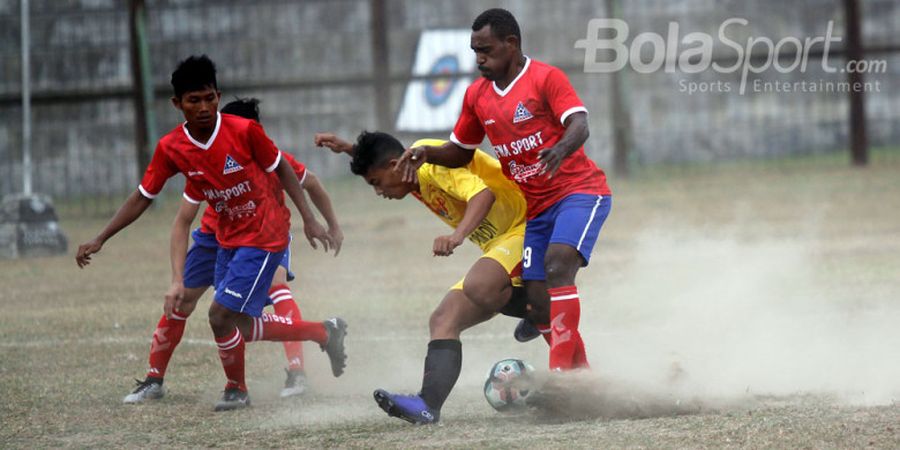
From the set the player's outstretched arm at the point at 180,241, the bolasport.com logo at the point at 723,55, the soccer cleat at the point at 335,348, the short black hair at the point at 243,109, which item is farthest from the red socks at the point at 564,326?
the bolasport.com logo at the point at 723,55

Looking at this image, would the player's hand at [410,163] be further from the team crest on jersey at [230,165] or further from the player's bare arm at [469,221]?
the team crest on jersey at [230,165]

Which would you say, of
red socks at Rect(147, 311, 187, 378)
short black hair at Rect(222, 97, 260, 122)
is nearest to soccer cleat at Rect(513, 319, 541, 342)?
red socks at Rect(147, 311, 187, 378)

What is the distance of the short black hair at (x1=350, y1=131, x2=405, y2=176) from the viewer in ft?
21.5

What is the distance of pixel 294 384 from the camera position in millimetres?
7574

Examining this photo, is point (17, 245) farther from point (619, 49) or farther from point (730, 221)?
point (619, 49)

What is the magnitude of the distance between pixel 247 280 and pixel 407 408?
1391 mm

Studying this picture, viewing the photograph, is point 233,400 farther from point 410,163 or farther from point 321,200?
point 410,163

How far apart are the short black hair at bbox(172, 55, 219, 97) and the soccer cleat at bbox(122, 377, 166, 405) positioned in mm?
1677

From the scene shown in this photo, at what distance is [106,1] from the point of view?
2050 cm

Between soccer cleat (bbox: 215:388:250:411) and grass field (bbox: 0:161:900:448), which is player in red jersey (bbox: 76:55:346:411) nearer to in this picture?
soccer cleat (bbox: 215:388:250:411)

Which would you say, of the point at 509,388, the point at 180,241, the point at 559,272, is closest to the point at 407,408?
the point at 509,388

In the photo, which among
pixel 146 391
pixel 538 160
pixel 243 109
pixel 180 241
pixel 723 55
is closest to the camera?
pixel 538 160

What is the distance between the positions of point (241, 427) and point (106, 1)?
15417mm

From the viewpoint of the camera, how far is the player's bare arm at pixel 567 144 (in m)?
5.94
